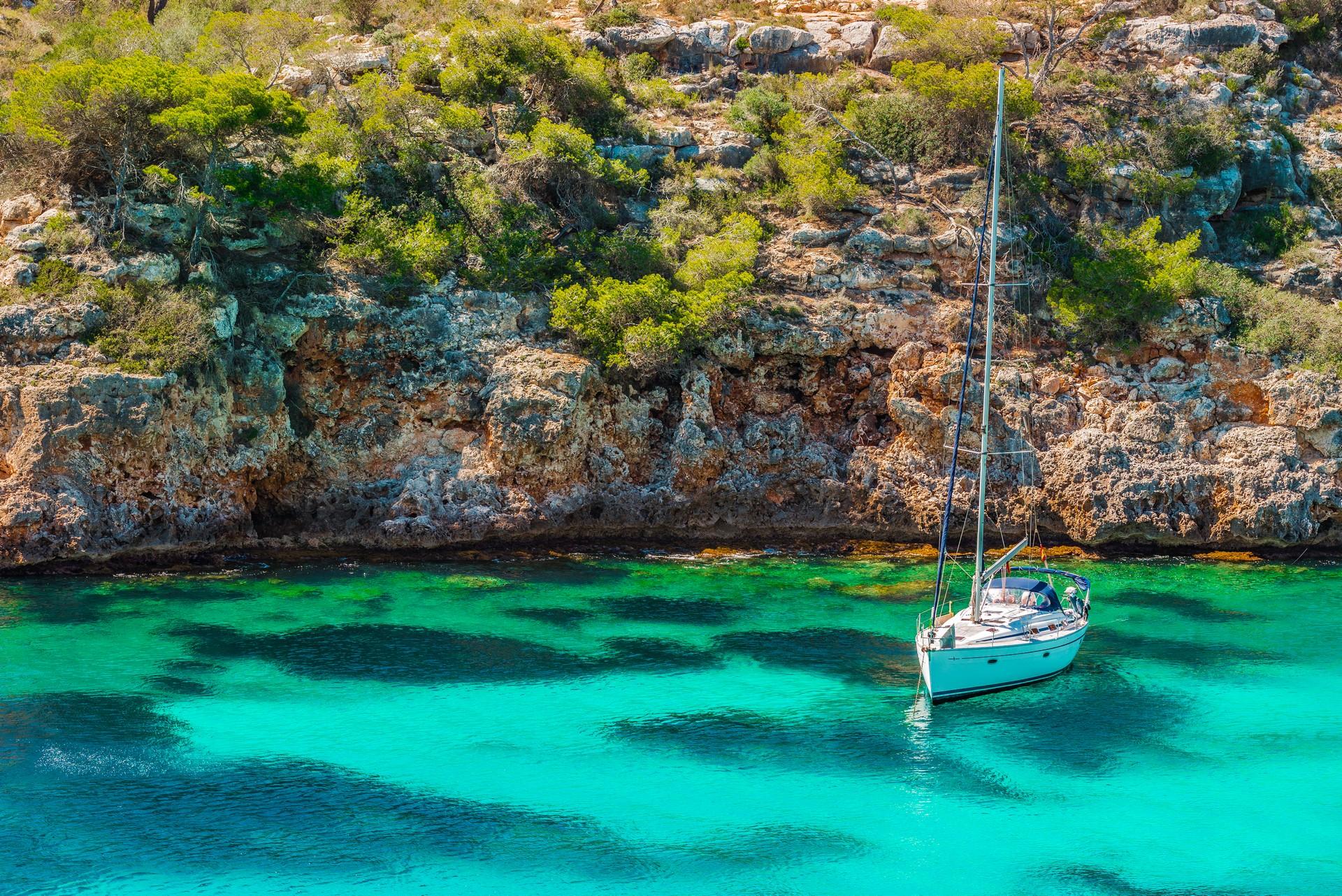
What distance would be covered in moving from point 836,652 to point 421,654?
736 centimetres

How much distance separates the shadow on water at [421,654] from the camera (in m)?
18.3

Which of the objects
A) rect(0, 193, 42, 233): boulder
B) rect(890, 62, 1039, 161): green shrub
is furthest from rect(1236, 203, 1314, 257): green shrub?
rect(0, 193, 42, 233): boulder

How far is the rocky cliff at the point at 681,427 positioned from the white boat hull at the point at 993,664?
7.84 metres

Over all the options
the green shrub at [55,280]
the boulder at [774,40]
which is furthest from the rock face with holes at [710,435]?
the boulder at [774,40]

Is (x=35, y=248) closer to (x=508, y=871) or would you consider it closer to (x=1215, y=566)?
(x=508, y=871)

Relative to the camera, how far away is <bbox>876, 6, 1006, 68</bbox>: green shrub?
3344cm

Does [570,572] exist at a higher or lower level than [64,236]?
lower

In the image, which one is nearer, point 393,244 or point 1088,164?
point 393,244

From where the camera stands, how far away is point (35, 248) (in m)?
24.1

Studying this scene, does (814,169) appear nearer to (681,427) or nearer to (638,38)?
(681,427)

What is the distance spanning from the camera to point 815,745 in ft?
52.4

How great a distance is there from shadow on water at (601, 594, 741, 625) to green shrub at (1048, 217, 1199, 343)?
502 inches

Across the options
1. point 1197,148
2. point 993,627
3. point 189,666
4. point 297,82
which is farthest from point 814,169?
point 189,666

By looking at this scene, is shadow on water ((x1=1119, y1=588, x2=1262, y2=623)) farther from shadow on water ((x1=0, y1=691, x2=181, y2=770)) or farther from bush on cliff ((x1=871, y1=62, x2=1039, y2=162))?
shadow on water ((x1=0, y1=691, x2=181, y2=770))
